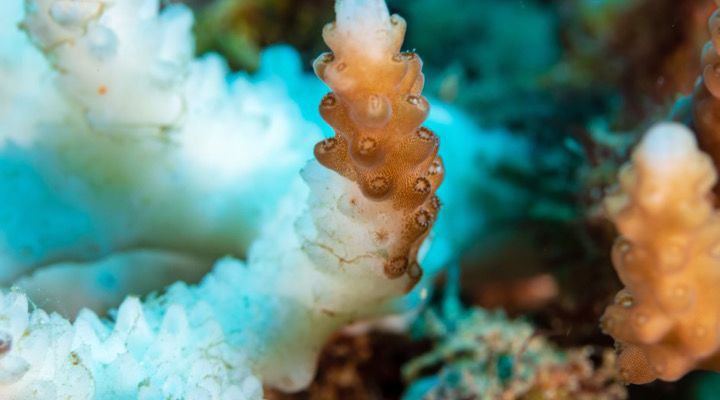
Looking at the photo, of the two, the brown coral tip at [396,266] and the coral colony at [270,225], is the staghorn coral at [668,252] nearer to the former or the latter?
the coral colony at [270,225]

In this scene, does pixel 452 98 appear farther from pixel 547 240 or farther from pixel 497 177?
pixel 547 240

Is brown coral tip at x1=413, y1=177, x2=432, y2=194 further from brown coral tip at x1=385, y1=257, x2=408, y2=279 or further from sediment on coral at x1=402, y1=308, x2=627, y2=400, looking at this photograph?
sediment on coral at x1=402, y1=308, x2=627, y2=400

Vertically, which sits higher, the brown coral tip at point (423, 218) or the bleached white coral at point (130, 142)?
the bleached white coral at point (130, 142)

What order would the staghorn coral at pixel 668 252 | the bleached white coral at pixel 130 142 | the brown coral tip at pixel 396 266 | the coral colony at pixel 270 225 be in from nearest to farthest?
the staghorn coral at pixel 668 252 < the coral colony at pixel 270 225 < the brown coral tip at pixel 396 266 < the bleached white coral at pixel 130 142

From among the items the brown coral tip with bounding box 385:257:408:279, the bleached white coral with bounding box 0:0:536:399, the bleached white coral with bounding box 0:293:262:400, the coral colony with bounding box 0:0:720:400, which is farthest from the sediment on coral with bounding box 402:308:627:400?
the bleached white coral with bounding box 0:293:262:400

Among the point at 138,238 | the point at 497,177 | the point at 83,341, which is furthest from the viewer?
the point at 497,177

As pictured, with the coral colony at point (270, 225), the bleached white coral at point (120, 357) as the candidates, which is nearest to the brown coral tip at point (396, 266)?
the coral colony at point (270, 225)

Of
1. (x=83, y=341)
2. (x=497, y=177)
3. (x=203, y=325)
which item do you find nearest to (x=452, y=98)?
(x=497, y=177)

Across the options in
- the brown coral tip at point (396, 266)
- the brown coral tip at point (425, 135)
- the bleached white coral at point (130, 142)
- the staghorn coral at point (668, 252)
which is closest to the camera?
the staghorn coral at point (668, 252)
